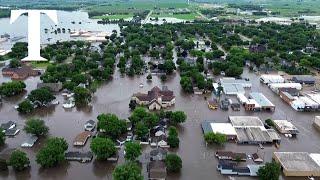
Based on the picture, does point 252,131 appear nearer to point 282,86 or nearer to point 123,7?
point 282,86

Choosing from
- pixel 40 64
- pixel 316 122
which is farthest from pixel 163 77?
pixel 316 122

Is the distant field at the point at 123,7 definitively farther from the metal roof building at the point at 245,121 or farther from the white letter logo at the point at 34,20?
the metal roof building at the point at 245,121

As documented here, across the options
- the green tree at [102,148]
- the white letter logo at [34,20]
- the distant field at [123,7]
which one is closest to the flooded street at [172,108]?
the green tree at [102,148]

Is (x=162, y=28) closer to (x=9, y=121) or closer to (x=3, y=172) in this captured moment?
(x=9, y=121)

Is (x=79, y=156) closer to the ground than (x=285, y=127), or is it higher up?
closer to the ground

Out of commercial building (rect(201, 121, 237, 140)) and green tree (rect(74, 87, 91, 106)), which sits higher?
green tree (rect(74, 87, 91, 106))

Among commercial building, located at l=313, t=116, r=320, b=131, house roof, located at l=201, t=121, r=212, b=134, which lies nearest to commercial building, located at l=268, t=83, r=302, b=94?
commercial building, located at l=313, t=116, r=320, b=131

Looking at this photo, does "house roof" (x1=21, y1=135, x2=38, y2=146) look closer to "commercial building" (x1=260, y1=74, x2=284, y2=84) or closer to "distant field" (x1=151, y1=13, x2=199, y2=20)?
"commercial building" (x1=260, y1=74, x2=284, y2=84)
